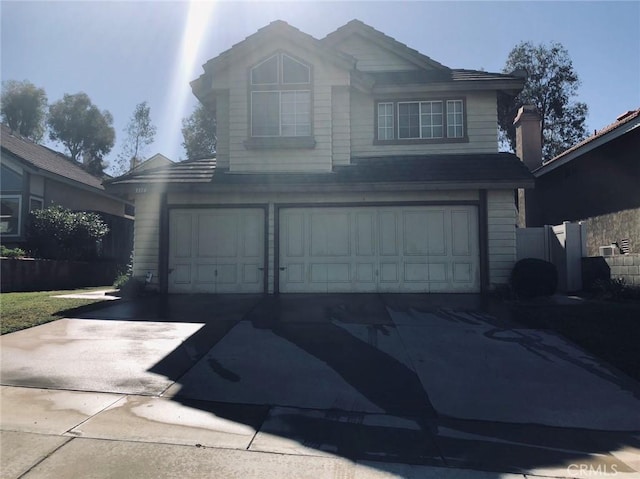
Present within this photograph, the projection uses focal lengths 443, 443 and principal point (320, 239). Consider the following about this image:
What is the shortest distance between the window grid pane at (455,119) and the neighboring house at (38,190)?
11479 mm

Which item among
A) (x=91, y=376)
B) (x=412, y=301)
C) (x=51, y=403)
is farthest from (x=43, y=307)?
(x=412, y=301)

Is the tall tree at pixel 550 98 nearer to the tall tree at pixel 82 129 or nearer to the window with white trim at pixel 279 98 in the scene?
the window with white trim at pixel 279 98

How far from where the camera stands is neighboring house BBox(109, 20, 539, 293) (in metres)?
11.0

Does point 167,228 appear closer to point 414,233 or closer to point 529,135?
point 414,233

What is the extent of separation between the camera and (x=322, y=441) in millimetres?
3684

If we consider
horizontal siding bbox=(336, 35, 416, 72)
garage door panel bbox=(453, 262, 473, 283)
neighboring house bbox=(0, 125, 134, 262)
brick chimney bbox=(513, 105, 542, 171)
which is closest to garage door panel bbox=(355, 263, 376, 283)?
garage door panel bbox=(453, 262, 473, 283)

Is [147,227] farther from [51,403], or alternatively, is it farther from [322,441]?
[322,441]

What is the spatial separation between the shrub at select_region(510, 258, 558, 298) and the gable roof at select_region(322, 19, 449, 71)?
21.9ft

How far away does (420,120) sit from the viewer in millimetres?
12234

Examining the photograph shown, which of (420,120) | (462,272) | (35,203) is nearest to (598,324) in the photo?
(462,272)

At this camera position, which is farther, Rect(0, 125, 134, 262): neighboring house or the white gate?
Rect(0, 125, 134, 262): neighboring house

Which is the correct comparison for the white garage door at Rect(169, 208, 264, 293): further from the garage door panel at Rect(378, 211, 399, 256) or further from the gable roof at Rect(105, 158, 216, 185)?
the garage door panel at Rect(378, 211, 399, 256)

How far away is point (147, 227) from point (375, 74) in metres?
7.77

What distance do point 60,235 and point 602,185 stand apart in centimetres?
1745
